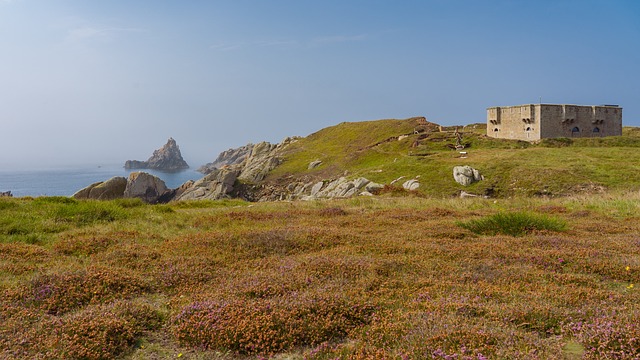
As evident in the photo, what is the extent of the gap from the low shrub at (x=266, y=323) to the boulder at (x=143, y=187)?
72991mm

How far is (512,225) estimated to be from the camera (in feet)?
47.9

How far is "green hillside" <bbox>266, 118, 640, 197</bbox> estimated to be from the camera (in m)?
44.5

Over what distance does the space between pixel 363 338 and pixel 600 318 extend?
3.29 meters

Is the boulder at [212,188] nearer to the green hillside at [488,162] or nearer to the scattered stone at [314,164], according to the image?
the green hillside at [488,162]

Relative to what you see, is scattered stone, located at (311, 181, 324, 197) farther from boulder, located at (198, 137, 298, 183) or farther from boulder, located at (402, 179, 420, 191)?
boulder, located at (198, 137, 298, 183)

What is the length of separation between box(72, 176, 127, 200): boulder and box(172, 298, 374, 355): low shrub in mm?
44261

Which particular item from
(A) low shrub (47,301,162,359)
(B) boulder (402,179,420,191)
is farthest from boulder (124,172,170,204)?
(A) low shrub (47,301,162,359)

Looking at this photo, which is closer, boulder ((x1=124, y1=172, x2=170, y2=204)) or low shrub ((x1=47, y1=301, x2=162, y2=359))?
low shrub ((x1=47, y1=301, x2=162, y2=359))

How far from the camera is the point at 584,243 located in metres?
11.9

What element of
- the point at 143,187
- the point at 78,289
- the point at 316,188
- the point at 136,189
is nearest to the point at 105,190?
the point at 136,189

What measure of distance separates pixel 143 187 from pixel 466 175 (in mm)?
58263

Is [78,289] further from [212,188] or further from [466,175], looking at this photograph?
[212,188]

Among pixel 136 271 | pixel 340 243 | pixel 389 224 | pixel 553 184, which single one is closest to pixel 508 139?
pixel 553 184

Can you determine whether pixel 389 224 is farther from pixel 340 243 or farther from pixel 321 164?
pixel 321 164
